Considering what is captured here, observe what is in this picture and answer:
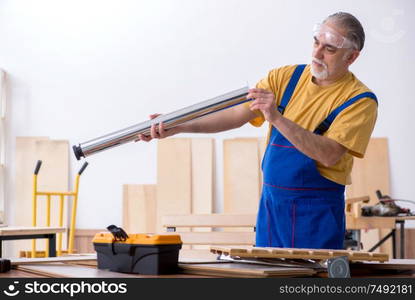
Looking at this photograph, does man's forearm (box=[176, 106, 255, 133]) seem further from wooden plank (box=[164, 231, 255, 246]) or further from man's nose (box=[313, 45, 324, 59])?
wooden plank (box=[164, 231, 255, 246])

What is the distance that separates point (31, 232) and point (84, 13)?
3.00 m

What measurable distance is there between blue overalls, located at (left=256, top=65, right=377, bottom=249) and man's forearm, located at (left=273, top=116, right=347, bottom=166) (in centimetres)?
8

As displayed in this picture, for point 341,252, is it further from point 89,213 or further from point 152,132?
point 89,213

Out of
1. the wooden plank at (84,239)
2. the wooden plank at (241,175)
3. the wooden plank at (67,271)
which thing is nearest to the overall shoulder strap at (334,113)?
the wooden plank at (67,271)

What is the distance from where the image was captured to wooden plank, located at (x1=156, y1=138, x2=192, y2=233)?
19.7 ft

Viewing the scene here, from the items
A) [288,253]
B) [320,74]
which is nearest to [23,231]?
[320,74]

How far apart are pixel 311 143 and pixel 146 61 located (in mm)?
4503

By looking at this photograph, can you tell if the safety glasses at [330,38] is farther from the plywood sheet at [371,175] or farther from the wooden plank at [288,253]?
the plywood sheet at [371,175]

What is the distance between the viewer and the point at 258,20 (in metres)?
6.25

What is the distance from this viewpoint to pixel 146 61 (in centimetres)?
628

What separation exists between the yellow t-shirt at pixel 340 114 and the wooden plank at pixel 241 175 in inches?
150

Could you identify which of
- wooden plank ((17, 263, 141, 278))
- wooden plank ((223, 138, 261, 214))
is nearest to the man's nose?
wooden plank ((17, 263, 141, 278))

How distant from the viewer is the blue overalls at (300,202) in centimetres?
205

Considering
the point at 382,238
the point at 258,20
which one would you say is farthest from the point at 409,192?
the point at 258,20
